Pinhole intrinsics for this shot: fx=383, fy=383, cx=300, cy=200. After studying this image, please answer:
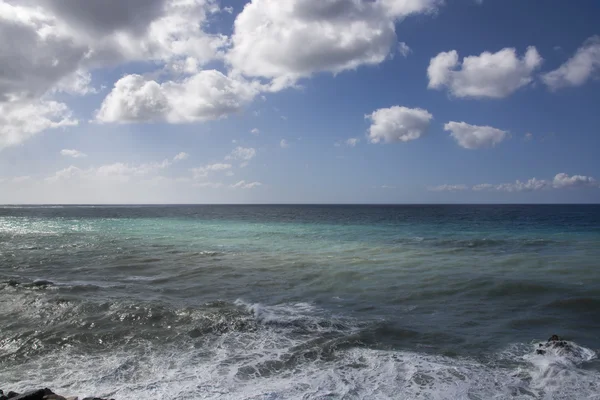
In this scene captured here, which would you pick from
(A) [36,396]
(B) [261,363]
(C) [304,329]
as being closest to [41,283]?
(A) [36,396]

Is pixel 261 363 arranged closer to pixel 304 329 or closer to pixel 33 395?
pixel 304 329

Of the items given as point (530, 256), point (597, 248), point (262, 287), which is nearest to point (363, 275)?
point (262, 287)

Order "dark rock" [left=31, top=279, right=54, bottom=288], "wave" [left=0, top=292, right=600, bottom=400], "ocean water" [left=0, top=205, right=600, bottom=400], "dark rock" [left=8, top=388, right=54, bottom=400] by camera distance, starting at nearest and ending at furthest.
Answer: "dark rock" [left=8, top=388, right=54, bottom=400] < "wave" [left=0, top=292, right=600, bottom=400] < "ocean water" [left=0, top=205, right=600, bottom=400] < "dark rock" [left=31, top=279, right=54, bottom=288]

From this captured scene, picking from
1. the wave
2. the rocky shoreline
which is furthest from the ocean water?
the rocky shoreline

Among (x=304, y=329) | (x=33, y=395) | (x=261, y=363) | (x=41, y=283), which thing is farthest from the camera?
(x=41, y=283)

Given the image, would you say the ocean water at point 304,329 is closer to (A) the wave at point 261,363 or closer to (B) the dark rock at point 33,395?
(A) the wave at point 261,363

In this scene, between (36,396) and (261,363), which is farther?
(261,363)

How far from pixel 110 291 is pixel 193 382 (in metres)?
8.74

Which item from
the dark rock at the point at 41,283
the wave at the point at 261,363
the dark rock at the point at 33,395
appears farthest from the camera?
the dark rock at the point at 41,283

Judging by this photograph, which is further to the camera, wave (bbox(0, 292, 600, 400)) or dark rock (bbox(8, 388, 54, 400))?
wave (bbox(0, 292, 600, 400))

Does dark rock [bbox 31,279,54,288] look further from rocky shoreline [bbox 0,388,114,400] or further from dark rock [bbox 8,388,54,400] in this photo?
dark rock [bbox 8,388,54,400]

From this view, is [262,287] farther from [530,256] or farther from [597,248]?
[597,248]

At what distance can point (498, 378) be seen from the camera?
7344mm

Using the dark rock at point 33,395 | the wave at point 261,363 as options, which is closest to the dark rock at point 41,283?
the wave at point 261,363
